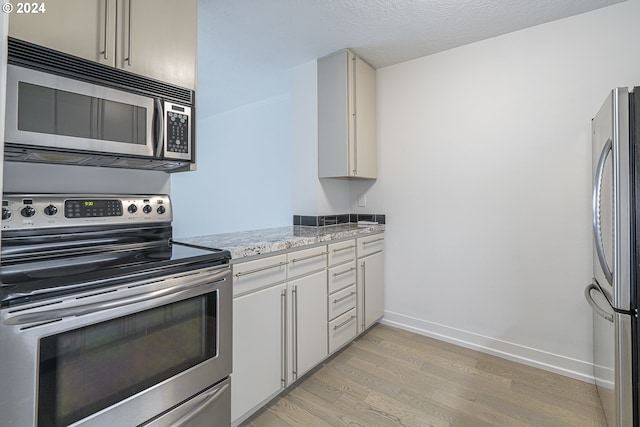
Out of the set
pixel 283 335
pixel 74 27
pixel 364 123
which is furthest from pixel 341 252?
pixel 74 27

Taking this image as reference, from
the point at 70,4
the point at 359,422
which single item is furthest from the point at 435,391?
the point at 70,4

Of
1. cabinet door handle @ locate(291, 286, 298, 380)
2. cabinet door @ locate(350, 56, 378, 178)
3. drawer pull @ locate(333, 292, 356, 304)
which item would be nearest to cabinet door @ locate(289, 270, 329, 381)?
cabinet door handle @ locate(291, 286, 298, 380)

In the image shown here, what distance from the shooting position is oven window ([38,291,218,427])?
3.09 feet

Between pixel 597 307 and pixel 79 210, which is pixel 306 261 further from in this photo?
pixel 597 307

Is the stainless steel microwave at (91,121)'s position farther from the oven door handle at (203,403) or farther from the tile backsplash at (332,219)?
the tile backsplash at (332,219)

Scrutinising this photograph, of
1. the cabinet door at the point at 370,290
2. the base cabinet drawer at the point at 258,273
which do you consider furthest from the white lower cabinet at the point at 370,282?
the base cabinet drawer at the point at 258,273

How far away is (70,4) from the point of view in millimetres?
1186

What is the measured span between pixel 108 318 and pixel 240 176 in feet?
10.9

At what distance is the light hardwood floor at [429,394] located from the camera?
1640 millimetres

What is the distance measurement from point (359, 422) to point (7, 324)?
5.17 ft

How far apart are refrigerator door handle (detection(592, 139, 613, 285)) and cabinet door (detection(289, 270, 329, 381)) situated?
150 centimetres

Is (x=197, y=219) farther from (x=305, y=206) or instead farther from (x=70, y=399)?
(x=70, y=399)

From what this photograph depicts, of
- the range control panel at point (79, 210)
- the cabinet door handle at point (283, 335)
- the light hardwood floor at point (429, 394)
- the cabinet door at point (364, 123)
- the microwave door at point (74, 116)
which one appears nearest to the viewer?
the microwave door at point (74, 116)

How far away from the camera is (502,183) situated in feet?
7.54
